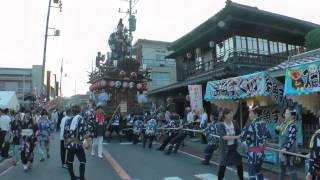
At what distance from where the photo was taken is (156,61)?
154 feet

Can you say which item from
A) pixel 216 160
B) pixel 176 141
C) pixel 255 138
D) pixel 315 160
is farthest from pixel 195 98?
pixel 315 160

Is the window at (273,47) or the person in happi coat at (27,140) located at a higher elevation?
the window at (273,47)

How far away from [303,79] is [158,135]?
10.5 metres

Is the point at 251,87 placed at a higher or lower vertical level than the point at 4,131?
higher

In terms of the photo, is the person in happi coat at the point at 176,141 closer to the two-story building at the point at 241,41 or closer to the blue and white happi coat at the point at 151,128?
the blue and white happi coat at the point at 151,128

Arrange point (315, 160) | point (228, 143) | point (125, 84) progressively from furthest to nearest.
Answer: point (125, 84), point (228, 143), point (315, 160)

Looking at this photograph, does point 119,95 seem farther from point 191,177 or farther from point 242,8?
point 191,177

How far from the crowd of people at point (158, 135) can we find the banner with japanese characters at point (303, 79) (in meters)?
1.22

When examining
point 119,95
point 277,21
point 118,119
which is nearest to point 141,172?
point 118,119

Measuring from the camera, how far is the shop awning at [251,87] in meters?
11.7

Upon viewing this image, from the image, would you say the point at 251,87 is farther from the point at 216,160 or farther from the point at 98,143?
the point at 98,143

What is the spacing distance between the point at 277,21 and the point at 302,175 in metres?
14.7

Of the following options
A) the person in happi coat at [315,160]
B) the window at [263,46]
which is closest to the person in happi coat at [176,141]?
the person in happi coat at [315,160]

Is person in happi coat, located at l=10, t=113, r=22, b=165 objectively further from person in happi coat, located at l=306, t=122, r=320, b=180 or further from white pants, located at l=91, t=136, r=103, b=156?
person in happi coat, located at l=306, t=122, r=320, b=180
